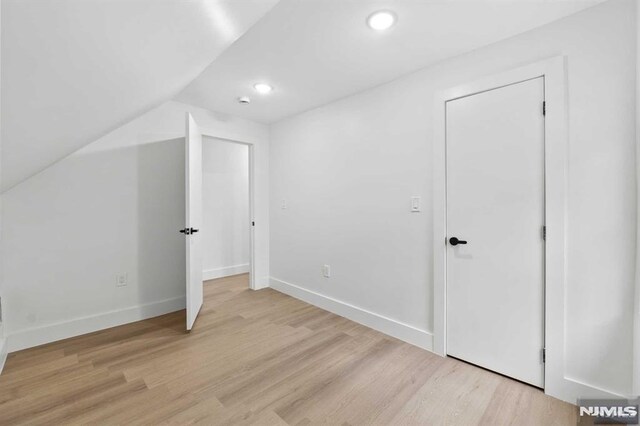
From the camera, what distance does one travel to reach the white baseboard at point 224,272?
4328mm

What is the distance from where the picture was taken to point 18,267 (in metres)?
2.25

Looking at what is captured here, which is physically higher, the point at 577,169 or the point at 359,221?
the point at 577,169

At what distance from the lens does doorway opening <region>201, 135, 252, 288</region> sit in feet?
14.4

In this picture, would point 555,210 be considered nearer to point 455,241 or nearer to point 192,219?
point 455,241

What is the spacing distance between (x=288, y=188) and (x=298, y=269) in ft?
3.40

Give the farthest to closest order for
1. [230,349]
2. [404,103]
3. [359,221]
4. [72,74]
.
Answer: [359,221] → [404,103] → [230,349] → [72,74]

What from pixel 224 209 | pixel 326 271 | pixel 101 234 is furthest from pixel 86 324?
pixel 224 209

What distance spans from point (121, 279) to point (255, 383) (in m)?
1.82

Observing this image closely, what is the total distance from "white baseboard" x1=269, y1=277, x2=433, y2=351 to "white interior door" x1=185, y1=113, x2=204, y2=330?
1141 mm

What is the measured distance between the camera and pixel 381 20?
1.68 metres

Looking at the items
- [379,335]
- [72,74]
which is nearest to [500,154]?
[379,335]

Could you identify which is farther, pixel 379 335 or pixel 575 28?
pixel 379 335

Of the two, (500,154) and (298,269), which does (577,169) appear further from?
(298,269)

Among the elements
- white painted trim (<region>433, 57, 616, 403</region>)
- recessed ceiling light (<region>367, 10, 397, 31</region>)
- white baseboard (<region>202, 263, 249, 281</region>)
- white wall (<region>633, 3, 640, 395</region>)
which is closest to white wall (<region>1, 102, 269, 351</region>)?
white baseboard (<region>202, 263, 249, 281</region>)
